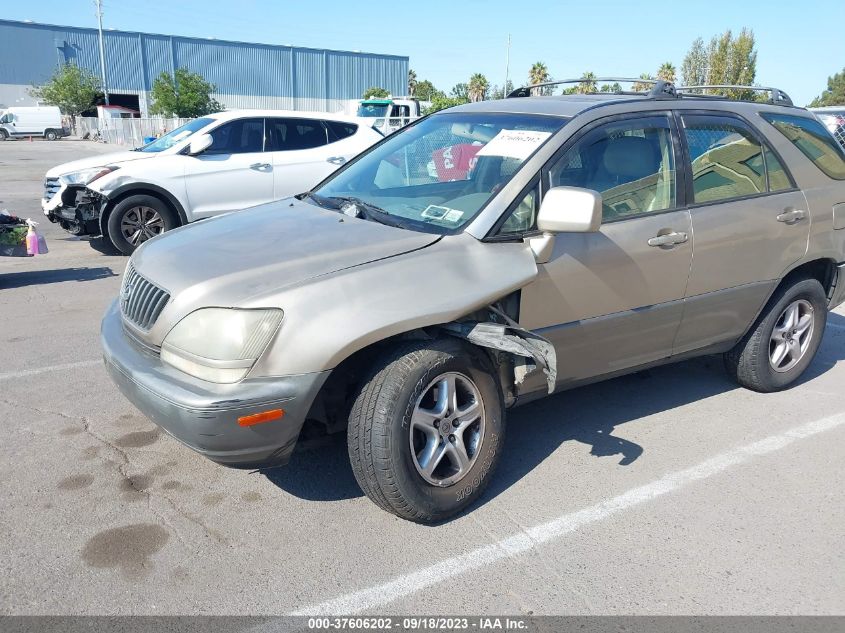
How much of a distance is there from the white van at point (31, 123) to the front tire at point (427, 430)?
52.2 m

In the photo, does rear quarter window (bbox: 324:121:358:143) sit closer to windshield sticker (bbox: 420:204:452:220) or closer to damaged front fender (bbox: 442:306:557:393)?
windshield sticker (bbox: 420:204:452:220)

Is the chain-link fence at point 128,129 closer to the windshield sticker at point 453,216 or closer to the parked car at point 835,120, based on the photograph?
the parked car at point 835,120

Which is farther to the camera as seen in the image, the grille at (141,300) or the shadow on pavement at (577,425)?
the shadow on pavement at (577,425)

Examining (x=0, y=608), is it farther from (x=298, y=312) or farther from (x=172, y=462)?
(x=298, y=312)

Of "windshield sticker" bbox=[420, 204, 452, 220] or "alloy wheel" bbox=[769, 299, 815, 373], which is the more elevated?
"windshield sticker" bbox=[420, 204, 452, 220]

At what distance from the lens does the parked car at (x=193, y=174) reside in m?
8.51

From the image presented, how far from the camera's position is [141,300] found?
3203mm

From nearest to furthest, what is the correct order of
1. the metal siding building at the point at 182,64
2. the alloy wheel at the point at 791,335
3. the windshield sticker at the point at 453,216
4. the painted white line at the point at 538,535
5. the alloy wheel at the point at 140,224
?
the painted white line at the point at 538,535 → the windshield sticker at the point at 453,216 → the alloy wheel at the point at 791,335 → the alloy wheel at the point at 140,224 → the metal siding building at the point at 182,64

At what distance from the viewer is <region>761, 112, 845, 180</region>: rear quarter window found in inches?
183

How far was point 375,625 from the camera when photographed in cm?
254

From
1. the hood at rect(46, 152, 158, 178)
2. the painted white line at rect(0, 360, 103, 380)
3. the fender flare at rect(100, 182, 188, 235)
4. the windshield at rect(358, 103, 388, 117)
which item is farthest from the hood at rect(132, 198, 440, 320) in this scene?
the windshield at rect(358, 103, 388, 117)

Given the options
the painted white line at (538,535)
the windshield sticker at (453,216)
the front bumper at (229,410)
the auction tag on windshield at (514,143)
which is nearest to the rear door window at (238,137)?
the auction tag on windshield at (514,143)

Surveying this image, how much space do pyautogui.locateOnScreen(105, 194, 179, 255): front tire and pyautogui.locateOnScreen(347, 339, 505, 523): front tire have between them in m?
6.43

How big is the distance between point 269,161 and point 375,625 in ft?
25.3
